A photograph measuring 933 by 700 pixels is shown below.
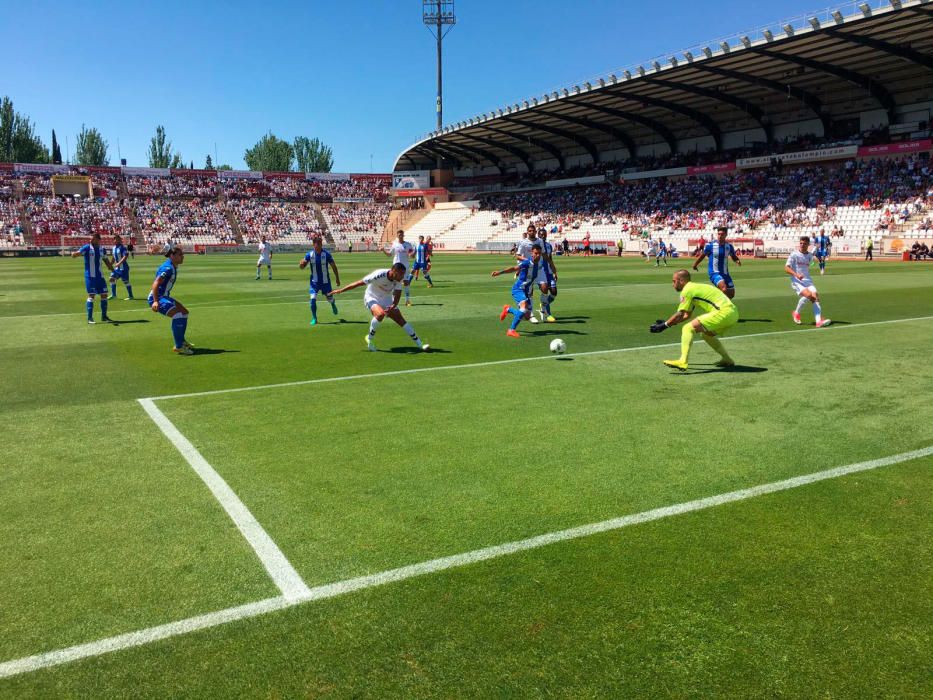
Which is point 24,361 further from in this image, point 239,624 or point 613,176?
point 613,176

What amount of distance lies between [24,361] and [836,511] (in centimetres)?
1182

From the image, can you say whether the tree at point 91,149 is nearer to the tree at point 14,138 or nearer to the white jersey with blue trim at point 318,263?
the tree at point 14,138

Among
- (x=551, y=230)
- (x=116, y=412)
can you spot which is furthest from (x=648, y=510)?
(x=551, y=230)

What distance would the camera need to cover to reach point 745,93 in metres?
54.9

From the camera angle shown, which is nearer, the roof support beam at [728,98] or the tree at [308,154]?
the roof support beam at [728,98]

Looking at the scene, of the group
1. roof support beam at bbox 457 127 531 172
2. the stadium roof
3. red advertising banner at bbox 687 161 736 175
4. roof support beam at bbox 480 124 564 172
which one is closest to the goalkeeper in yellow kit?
the stadium roof

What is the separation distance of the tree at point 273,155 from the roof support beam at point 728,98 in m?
80.8

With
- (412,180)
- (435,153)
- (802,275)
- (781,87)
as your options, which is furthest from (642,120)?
(802,275)

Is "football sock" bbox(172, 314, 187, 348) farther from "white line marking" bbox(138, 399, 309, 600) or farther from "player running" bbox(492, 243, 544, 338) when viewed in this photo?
"player running" bbox(492, 243, 544, 338)

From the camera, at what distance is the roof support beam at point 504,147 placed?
78.7m

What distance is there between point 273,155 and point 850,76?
93.3 meters

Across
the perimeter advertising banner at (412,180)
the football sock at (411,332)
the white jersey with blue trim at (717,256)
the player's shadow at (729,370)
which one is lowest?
the player's shadow at (729,370)

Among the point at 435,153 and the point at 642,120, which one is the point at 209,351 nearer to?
the point at 642,120

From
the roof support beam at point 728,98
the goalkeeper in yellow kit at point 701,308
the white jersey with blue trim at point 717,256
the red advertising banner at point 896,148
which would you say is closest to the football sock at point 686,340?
the goalkeeper in yellow kit at point 701,308
